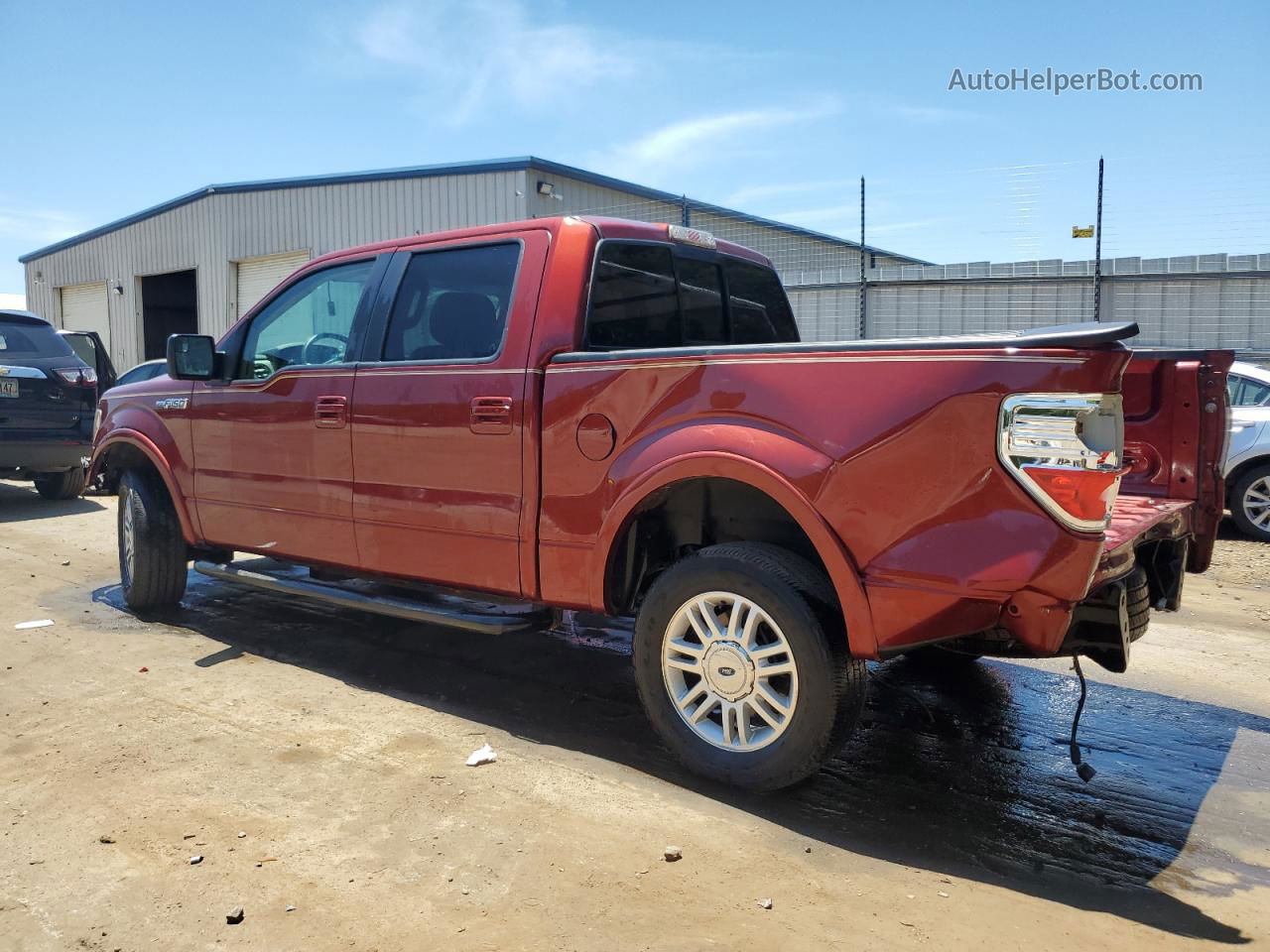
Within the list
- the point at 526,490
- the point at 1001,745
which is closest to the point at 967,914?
the point at 1001,745

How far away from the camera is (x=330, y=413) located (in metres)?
4.59

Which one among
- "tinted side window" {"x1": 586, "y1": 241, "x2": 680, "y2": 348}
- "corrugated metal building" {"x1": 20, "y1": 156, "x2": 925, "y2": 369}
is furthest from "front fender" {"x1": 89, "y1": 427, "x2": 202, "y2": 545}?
"corrugated metal building" {"x1": 20, "y1": 156, "x2": 925, "y2": 369}

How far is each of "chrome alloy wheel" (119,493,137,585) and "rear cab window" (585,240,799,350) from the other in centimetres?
350

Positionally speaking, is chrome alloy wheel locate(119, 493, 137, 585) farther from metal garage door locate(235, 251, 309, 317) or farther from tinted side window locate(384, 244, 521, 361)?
metal garage door locate(235, 251, 309, 317)

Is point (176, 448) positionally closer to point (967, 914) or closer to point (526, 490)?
point (526, 490)

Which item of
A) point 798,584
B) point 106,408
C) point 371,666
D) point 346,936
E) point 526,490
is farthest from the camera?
point 106,408

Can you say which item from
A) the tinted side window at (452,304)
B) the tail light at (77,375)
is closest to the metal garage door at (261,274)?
the tail light at (77,375)

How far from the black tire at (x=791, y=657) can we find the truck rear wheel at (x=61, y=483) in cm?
1006

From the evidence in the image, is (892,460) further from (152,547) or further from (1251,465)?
(1251,465)

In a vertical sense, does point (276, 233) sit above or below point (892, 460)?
above

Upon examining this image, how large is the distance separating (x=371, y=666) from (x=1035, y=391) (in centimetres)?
353

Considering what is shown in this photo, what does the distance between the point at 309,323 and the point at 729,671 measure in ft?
9.92

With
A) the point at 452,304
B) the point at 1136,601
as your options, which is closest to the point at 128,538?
the point at 452,304

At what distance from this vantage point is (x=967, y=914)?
2.63 metres
